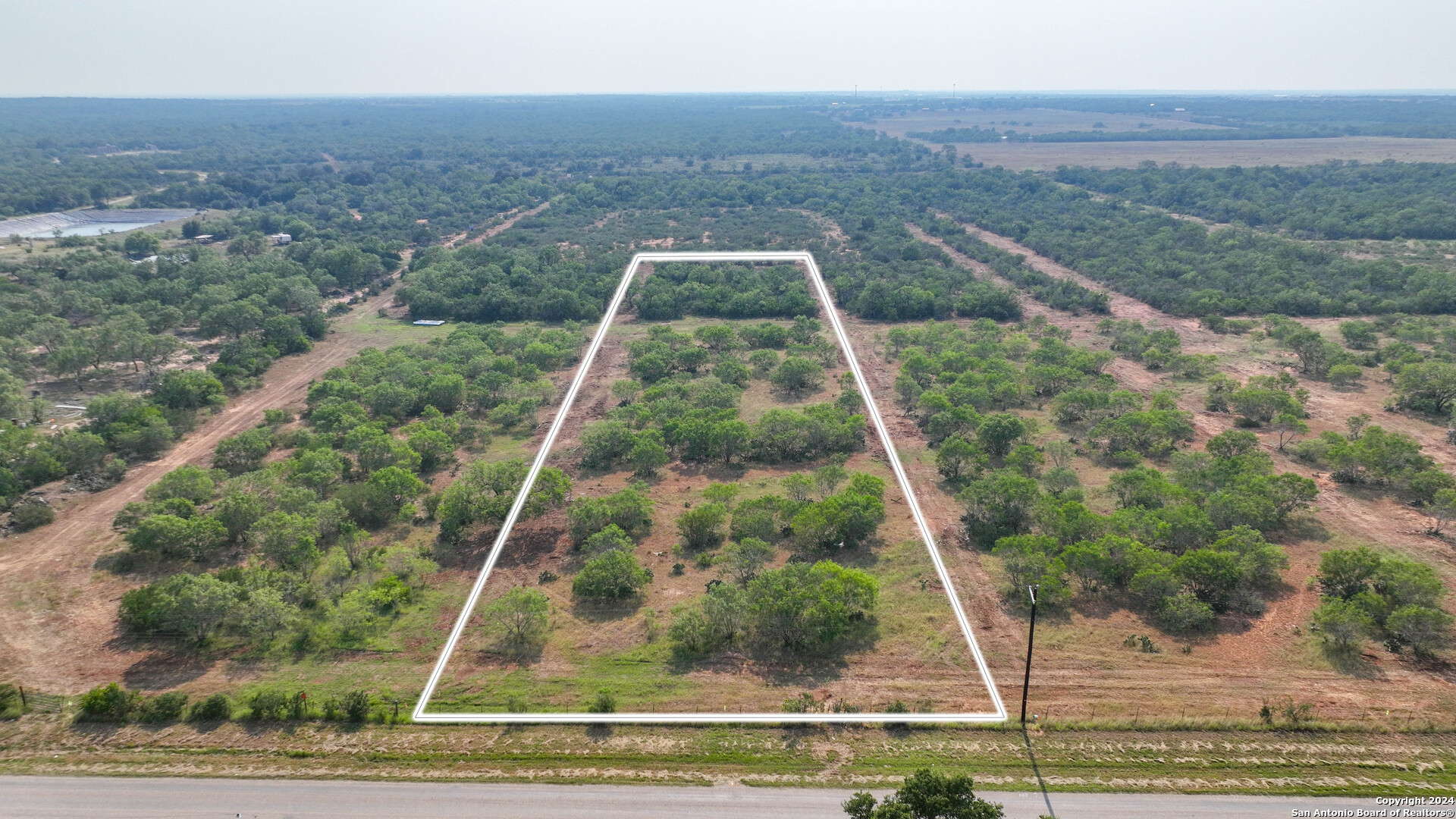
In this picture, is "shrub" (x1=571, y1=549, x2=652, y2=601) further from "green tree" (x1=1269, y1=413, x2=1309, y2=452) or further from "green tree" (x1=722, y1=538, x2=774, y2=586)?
"green tree" (x1=1269, y1=413, x2=1309, y2=452)

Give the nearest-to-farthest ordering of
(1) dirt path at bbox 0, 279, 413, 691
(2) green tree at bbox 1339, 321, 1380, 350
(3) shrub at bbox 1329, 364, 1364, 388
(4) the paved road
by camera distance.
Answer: (4) the paved road, (1) dirt path at bbox 0, 279, 413, 691, (3) shrub at bbox 1329, 364, 1364, 388, (2) green tree at bbox 1339, 321, 1380, 350

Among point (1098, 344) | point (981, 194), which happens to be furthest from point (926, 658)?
point (981, 194)

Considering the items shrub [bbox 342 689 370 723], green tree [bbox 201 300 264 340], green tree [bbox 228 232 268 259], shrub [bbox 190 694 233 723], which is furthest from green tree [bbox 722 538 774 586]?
green tree [bbox 228 232 268 259]

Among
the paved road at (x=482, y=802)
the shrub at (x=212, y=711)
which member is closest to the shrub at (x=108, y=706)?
the shrub at (x=212, y=711)

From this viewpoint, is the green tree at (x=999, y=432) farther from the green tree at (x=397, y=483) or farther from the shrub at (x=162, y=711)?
the shrub at (x=162, y=711)

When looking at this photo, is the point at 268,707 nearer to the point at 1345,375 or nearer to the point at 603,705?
the point at 603,705

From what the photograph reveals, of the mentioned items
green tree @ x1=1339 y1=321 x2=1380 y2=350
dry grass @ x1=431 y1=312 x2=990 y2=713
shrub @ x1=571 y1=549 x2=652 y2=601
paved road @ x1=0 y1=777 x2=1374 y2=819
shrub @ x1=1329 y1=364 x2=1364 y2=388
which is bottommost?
dry grass @ x1=431 y1=312 x2=990 y2=713

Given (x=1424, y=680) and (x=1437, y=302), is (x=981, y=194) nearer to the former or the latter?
(x=1437, y=302)
